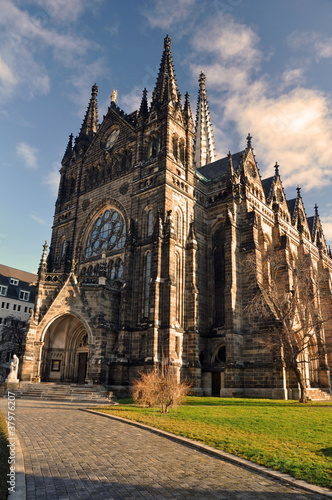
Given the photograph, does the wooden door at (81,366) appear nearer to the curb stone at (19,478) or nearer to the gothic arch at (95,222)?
the gothic arch at (95,222)

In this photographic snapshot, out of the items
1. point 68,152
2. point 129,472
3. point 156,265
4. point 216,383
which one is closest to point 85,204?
point 68,152

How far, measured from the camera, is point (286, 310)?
28109 mm

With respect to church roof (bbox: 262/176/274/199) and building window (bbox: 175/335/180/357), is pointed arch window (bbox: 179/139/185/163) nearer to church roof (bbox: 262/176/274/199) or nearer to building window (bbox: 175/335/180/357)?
church roof (bbox: 262/176/274/199)

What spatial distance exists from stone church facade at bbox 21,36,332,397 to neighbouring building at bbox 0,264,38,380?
1475 centimetres

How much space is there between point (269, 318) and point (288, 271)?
24.9 ft

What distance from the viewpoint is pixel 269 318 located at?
29.8 metres

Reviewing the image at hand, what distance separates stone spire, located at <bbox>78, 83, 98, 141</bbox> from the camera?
48162mm

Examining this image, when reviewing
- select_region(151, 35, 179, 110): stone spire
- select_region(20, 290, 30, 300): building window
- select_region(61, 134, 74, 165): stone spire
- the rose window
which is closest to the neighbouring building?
select_region(20, 290, 30, 300): building window

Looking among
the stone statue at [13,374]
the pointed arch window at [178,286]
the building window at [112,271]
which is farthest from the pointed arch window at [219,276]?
the stone statue at [13,374]

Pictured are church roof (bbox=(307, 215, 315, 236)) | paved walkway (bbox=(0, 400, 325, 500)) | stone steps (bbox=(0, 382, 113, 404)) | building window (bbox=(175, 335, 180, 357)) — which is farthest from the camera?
church roof (bbox=(307, 215, 315, 236))

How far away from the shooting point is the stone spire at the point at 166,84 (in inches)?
1448

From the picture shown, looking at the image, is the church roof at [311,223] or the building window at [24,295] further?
the building window at [24,295]

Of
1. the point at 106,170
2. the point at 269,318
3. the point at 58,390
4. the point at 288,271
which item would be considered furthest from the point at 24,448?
the point at 106,170

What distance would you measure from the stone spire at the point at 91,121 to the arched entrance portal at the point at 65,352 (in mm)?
24697
